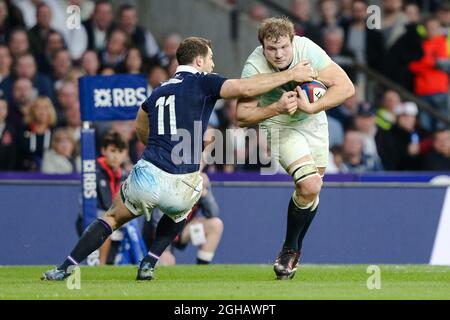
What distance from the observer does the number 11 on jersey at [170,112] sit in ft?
35.9

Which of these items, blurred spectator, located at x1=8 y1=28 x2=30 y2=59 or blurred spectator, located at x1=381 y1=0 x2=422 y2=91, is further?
blurred spectator, located at x1=381 y1=0 x2=422 y2=91

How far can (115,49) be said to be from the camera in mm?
18844

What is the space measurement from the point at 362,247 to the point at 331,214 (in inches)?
A: 22.2

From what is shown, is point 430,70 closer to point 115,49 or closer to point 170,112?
point 115,49

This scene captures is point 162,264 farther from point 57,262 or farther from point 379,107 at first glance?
point 379,107

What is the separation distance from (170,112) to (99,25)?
27.9 feet

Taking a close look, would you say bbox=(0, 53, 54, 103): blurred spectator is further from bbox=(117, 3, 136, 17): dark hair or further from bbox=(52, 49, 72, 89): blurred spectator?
bbox=(117, 3, 136, 17): dark hair

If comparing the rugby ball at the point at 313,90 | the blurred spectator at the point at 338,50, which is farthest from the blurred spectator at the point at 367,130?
the rugby ball at the point at 313,90

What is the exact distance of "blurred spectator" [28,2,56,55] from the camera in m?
18.8

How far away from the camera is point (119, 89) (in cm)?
1482

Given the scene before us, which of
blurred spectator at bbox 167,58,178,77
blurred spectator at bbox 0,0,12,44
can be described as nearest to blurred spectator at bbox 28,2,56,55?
blurred spectator at bbox 0,0,12,44

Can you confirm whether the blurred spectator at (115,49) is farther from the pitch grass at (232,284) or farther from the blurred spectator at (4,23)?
the pitch grass at (232,284)

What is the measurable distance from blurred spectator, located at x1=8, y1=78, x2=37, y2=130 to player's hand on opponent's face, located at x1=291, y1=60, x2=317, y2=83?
7481 mm

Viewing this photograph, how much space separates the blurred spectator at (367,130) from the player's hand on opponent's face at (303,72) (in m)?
7.89
